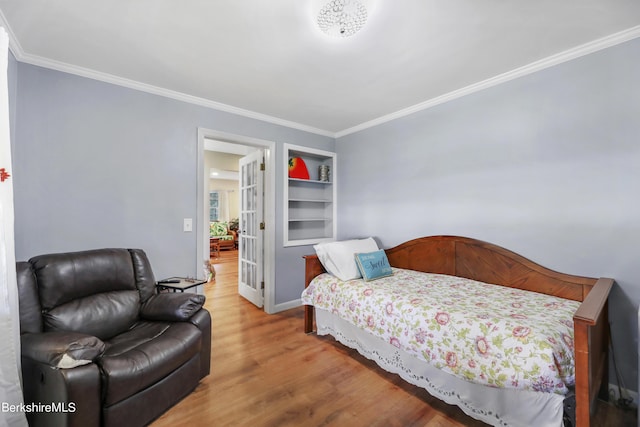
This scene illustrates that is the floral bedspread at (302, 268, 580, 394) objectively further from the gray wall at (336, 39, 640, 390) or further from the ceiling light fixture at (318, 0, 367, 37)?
the ceiling light fixture at (318, 0, 367, 37)

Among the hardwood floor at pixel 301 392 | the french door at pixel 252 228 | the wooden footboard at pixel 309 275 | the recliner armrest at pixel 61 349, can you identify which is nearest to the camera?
the recliner armrest at pixel 61 349

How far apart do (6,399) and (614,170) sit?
3638 mm

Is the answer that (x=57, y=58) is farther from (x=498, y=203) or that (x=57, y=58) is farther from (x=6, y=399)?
(x=498, y=203)

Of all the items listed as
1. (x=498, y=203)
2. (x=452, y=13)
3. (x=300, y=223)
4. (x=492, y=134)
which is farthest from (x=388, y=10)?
(x=300, y=223)

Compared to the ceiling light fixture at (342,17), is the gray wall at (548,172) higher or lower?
lower

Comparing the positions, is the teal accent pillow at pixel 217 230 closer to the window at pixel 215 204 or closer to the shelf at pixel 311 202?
the window at pixel 215 204

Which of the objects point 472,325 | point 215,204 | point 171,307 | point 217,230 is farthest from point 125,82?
point 215,204

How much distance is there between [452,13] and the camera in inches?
62.6

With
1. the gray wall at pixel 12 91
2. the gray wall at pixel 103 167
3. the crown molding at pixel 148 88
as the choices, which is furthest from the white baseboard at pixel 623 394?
the gray wall at pixel 12 91

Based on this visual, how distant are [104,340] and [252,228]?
2.03m

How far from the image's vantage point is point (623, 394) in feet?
5.79

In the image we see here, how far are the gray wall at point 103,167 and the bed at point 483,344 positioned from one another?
59.2 inches

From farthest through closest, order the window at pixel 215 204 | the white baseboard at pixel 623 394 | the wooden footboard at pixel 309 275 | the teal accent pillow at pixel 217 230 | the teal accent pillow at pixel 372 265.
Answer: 1. the window at pixel 215 204
2. the teal accent pillow at pixel 217 230
3. the wooden footboard at pixel 309 275
4. the teal accent pillow at pixel 372 265
5. the white baseboard at pixel 623 394

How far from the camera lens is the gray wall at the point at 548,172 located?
70.4 inches
